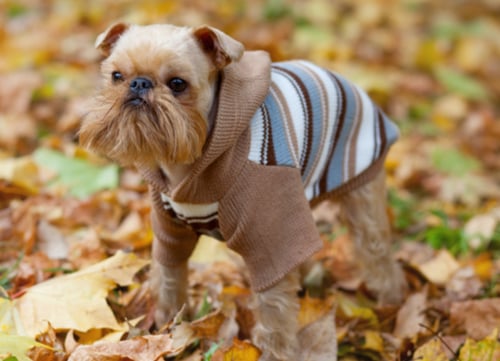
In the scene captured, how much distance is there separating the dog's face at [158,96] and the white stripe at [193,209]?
0.20 m

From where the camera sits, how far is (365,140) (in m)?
2.95

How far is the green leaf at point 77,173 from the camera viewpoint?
12.5ft

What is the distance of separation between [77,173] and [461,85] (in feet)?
12.7

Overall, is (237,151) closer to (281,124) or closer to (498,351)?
(281,124)

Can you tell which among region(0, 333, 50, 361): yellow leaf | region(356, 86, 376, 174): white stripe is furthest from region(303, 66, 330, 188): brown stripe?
region(0, 333, 50, 361): yellow leaf

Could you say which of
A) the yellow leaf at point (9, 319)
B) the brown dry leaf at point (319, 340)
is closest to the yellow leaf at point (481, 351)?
the brown dry leaf at point (319, 340)

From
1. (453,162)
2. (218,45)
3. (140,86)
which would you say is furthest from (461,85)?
(140,86)

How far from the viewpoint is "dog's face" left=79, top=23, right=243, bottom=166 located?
2262mm

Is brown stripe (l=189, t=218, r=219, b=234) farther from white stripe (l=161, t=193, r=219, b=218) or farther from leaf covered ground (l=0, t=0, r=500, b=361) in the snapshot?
leaf covered ground (l=0, t=0, r=500, b=361)

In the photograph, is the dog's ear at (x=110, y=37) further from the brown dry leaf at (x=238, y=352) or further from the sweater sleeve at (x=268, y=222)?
the brown dry leaf at (x=238, y=352)

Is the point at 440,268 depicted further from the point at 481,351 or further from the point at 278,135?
the point at 278,135

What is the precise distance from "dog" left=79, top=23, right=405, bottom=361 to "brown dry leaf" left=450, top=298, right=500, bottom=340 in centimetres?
75

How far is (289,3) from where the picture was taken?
24.0 ft

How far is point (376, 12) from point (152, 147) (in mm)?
5871
